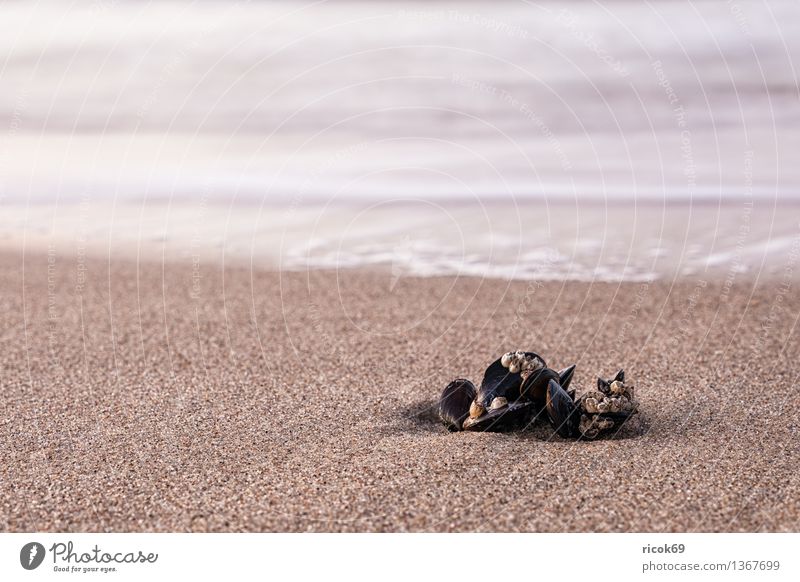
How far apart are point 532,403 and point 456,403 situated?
521mm

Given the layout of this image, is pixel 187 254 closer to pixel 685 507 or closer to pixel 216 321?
pixel 216 321

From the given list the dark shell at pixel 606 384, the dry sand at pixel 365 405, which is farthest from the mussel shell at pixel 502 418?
the dark shell at pixel 606 384

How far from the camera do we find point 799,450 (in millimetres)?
5906

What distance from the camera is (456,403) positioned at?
20.5 feet

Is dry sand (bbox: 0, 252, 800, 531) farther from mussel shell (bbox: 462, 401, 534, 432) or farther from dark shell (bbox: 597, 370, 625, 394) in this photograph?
dark shell (bbox: 597, 370, 625, 394)

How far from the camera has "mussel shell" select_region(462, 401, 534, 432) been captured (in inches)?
→ 235

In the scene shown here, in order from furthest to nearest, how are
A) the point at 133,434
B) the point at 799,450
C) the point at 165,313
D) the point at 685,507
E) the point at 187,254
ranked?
1. the point at 187,254
2. the point at 165,313
3. the point at 133,434
4. the point at 799,450
5. the point at 685,507

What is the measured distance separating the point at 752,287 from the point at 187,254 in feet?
23.3

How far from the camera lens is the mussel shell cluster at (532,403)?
5.90 m

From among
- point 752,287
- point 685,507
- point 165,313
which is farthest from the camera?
point 752,287

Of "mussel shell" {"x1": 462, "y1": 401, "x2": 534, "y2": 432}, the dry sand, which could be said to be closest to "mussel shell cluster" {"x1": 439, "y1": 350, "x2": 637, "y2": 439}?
"mussel shell" {"x1": 462, "y1": 401, "x2": 534, "y2": 432}

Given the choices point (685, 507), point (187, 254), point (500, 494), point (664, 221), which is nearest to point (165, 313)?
point (187, 254)

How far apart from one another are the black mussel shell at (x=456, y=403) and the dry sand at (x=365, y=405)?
0.32 ft
